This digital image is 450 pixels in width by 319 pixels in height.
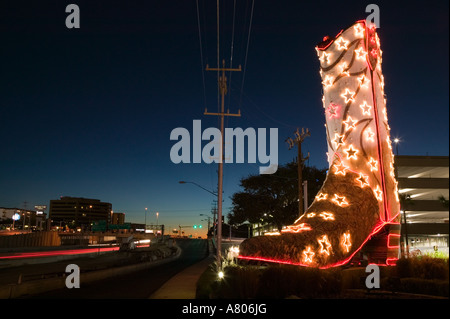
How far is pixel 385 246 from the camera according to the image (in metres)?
10.5

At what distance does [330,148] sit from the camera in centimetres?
1230

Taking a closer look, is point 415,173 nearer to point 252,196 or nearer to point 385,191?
point 252,196

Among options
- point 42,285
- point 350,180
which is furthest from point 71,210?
point 350,180

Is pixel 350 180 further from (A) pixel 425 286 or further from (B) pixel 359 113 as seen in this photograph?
(A) pixel 425 286

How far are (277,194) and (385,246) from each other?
28645 millimetres

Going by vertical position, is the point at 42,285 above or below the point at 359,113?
below

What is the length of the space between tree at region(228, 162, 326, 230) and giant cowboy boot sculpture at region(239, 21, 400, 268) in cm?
2575

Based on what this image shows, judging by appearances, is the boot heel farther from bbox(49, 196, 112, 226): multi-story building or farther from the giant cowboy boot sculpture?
bbox(49, 196, 112, 226): multi-story building

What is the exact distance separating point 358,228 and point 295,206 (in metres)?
29.7

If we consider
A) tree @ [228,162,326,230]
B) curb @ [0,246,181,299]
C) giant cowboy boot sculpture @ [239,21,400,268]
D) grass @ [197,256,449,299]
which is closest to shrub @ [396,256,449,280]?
grass @ [197,256,449,299]

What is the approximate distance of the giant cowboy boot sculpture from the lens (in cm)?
895

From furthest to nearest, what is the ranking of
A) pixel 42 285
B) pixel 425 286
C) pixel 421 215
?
pixel 421 215
pixel 42 285
pixel 425 286
